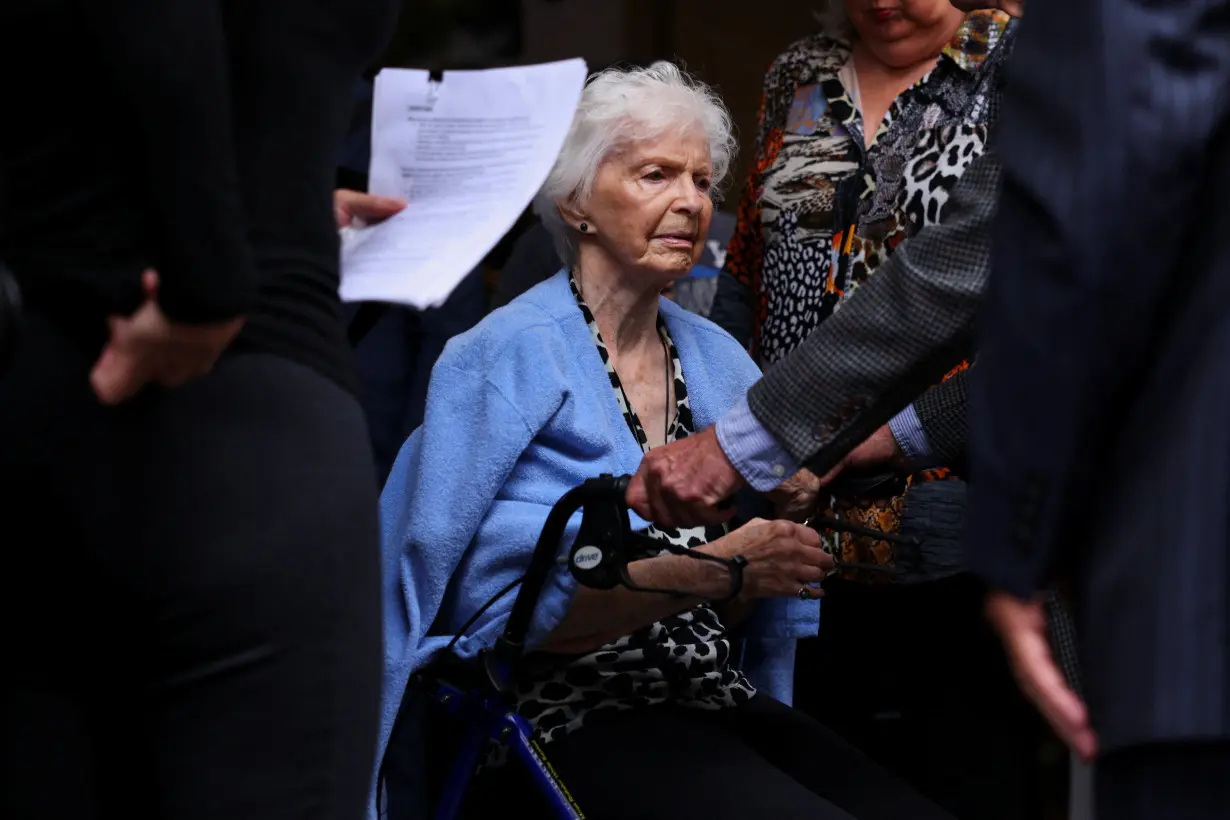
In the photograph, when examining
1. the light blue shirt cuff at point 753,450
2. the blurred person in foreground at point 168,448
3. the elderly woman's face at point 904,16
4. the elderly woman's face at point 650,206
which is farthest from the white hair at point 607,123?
the blurred person in foreground at point 168,448

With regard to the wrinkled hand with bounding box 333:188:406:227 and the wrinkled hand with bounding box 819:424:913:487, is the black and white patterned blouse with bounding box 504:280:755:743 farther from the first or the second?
the wrinkled hand with bounding box 333:188:406:227

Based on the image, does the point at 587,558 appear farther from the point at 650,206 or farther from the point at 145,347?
the point at 145,347

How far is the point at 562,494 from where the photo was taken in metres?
2.41

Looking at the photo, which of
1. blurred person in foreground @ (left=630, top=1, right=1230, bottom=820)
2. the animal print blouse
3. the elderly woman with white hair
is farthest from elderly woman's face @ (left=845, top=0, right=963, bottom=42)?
blurred person in foreground @ (left=630, top=1, right=1230, bottom=820)

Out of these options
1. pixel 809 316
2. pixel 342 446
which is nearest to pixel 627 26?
pixel 809 316

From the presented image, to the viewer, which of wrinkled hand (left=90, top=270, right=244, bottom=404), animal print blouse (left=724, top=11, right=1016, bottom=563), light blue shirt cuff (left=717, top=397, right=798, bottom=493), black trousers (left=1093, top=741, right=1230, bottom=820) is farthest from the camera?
animal print blouse (left=724, top=11, right=1016, bottom=563)

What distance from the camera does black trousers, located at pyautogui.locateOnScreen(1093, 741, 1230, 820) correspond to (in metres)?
0.97

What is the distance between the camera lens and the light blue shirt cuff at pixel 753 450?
5.72 ft

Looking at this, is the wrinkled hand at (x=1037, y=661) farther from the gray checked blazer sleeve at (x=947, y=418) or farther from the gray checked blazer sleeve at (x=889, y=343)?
the gray checked blazer sleeve at (x=947, y=418)

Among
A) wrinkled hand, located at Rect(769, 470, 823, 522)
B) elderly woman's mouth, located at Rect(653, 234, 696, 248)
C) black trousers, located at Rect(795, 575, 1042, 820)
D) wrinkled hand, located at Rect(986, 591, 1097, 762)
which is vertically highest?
wrinkled hand, located at Rect(986, 591, 1097, 762)

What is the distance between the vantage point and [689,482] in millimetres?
1862

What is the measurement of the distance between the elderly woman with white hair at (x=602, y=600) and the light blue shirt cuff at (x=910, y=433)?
202 mm

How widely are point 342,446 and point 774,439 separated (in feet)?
2.18

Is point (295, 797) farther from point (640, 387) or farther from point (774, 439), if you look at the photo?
point (640, 387)
